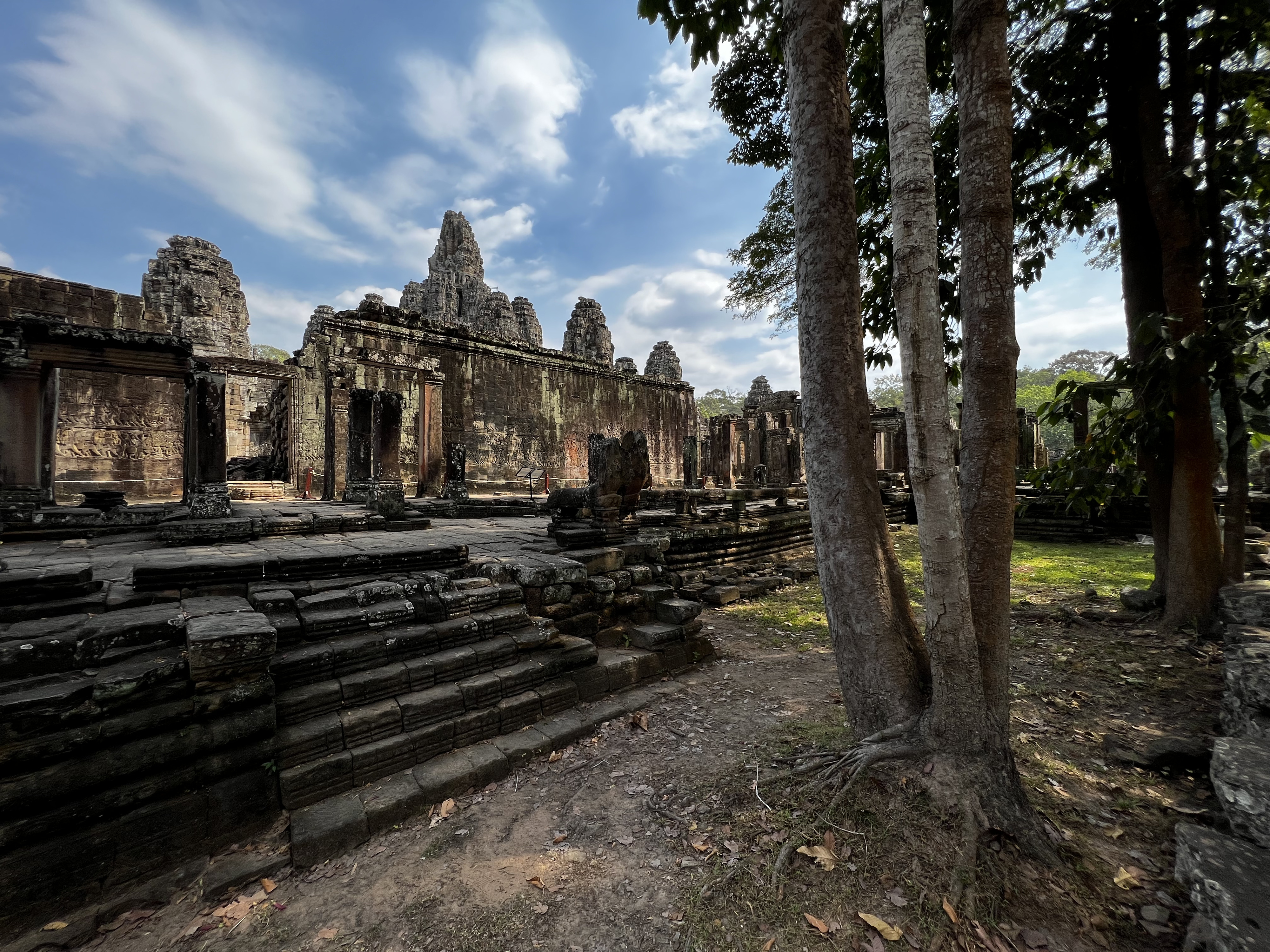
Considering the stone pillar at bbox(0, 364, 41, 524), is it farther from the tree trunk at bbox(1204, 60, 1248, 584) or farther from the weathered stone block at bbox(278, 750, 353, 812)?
the tree trunk at bbox(1204, 60, 1248, 584)

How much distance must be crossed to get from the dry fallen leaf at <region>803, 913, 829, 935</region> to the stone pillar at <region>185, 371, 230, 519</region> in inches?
255

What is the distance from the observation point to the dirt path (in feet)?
5.99

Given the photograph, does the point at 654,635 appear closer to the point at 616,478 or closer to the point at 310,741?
the point at 616,478

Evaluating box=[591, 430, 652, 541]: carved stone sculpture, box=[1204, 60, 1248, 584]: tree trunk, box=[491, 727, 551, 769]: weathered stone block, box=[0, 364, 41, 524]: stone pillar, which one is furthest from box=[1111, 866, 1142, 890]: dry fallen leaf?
box=[0, 364, 41, 524]: stone pillar

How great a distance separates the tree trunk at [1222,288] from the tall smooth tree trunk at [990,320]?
3240mm

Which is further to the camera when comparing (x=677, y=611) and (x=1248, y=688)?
(x=677, y=611)

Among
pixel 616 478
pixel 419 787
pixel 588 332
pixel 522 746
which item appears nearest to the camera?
pixel 419 787

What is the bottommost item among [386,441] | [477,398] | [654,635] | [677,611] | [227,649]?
[654,635]

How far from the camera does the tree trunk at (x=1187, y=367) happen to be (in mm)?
4191

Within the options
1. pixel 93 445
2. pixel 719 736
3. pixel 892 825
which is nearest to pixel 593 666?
pixel 719 736

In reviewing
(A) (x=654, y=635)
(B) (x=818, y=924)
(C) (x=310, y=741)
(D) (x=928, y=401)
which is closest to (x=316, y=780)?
(C) (x=310, y=741)

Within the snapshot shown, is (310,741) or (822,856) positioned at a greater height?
(310,741)

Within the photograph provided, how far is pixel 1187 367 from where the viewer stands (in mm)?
4039

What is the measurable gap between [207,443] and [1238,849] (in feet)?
26.8
